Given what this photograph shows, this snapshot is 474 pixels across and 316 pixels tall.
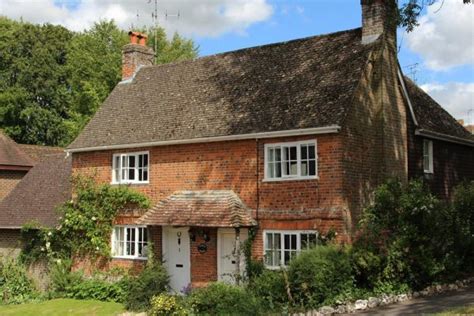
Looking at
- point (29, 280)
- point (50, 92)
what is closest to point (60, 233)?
point (29, 280)

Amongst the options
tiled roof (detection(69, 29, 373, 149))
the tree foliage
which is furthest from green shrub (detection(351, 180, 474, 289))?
the tree foliage

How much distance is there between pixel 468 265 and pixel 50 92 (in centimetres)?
3877

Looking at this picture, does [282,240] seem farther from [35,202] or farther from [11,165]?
[11,165]

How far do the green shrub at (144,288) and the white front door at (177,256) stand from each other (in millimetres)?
826

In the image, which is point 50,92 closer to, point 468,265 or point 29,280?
point 29,280

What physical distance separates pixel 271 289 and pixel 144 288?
5.38 metres

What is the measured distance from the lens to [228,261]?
1964 centimetres

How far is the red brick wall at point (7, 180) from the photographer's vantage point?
109ft

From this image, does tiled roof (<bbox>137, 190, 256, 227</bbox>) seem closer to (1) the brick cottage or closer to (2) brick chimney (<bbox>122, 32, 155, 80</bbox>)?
(1) the brick cottage

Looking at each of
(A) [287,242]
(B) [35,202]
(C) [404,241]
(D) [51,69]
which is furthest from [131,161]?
(D) [51,69]

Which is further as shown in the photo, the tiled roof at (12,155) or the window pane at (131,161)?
the tiled roof at (12,155)

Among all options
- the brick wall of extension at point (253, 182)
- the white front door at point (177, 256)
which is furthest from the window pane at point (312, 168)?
the white front door at point (177, 256)

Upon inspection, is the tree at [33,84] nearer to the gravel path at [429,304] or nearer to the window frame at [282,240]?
the window frame at [282,240]

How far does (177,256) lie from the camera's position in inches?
826
